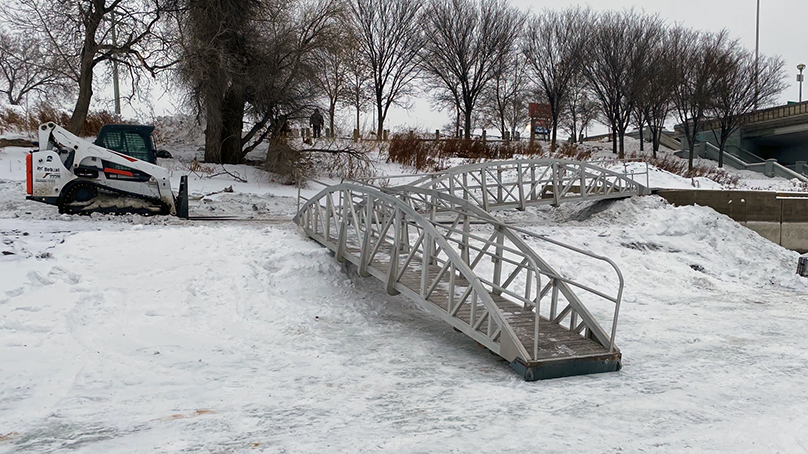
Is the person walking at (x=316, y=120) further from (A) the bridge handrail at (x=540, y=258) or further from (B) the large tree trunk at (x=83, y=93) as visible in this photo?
(A) the bridge handrail at (x=540, y=258)

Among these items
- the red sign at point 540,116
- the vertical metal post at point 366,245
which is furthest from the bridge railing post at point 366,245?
the red sign at point 540,116

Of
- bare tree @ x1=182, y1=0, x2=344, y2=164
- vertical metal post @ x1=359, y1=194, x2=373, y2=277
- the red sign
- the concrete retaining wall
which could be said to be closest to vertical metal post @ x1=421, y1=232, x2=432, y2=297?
vertical metal post @ x1=359, y1=194, x2=373, y2=277

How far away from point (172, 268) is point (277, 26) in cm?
1543

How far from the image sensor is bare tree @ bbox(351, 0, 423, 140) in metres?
42.2

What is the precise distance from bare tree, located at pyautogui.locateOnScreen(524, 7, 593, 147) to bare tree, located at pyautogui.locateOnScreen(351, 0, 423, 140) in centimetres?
830

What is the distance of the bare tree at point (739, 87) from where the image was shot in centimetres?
3875

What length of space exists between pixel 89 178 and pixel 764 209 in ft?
62.2

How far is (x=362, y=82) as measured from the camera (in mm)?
42688

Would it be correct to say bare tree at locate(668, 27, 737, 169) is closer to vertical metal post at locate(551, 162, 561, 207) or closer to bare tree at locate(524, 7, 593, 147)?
bare tree at locate(524, 7, 593, 147)

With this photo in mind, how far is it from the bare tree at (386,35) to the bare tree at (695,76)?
16764 mm

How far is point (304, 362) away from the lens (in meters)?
7.95

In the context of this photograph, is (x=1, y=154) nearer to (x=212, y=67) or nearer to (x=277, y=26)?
(x=212, y=67)

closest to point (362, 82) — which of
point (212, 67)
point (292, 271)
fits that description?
point (212, 67)

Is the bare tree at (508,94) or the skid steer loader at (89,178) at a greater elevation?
the bare tree at (508,94)
